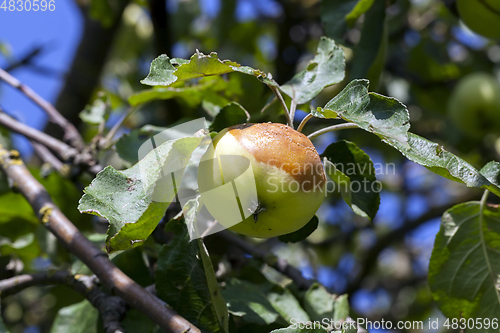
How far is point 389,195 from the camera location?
2.84 metres

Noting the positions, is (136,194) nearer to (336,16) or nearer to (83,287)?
(83,287)

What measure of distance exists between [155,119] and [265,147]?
1391mm

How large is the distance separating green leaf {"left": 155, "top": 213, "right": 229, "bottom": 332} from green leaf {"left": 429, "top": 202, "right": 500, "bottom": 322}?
1.49 ft

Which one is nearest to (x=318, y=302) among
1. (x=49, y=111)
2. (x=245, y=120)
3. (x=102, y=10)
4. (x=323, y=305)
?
(x=323, y=305)

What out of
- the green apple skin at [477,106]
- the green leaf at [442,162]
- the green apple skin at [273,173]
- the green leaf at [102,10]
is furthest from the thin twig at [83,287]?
the green apple skin at [477,106]

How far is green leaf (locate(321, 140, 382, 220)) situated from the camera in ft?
2.64

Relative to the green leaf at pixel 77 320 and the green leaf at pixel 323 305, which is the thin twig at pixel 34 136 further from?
the green leaf at pixel 323 305

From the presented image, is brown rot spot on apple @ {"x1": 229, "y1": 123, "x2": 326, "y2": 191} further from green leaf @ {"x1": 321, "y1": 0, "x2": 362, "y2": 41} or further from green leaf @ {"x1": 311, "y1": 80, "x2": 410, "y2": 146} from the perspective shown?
green leaf @ {"x1": 321, "y1": 0, "x2": 362, "y2": 41}

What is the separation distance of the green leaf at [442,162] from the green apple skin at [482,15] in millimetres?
691

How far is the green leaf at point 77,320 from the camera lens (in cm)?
94

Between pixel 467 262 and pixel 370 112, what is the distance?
17.8 inches

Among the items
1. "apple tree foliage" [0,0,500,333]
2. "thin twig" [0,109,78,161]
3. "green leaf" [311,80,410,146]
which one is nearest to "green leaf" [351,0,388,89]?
"apple tree foliage" [0,0,500,333]

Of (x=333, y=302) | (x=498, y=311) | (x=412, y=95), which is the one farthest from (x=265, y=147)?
(x=412, y=95)

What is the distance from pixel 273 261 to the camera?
3.31ft
